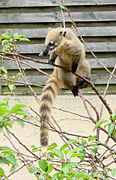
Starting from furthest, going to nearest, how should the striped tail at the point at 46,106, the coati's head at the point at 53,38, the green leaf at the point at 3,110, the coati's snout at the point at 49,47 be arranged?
1. the coati's head at the point at 53,38
2. the coati's snout at the point at 49,47
3. the striped tail at the point at 46,106
4. the green leaf at the point at 3,110

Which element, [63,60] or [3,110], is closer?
[3,110]

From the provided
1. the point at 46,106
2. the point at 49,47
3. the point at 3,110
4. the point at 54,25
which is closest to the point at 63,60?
the point at 49,47

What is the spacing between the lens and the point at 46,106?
228 centimetres

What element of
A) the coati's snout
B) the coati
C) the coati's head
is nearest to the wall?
the coati

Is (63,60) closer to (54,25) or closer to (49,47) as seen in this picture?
(49,47)

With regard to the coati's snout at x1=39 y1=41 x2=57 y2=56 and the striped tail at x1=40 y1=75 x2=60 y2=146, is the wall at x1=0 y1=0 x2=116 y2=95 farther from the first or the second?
the coati's snout at x1=39 y1=41 x2=57 y2=56

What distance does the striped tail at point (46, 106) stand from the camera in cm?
191

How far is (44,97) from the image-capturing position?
8.05 ft

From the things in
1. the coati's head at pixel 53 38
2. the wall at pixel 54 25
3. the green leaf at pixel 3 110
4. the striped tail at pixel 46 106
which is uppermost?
the wall at pixel 54 25

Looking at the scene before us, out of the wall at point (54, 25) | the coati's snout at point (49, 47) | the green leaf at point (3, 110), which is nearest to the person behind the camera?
the green leaf at point (3, 110)

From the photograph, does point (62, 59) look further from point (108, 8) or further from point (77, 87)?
point (108, 8)

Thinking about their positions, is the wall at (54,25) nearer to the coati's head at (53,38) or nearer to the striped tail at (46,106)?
the striped tail at (46,106)

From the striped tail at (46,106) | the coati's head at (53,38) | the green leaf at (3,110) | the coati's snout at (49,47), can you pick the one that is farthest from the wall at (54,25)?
the green leaf at (3,110)

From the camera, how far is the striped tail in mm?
1909
